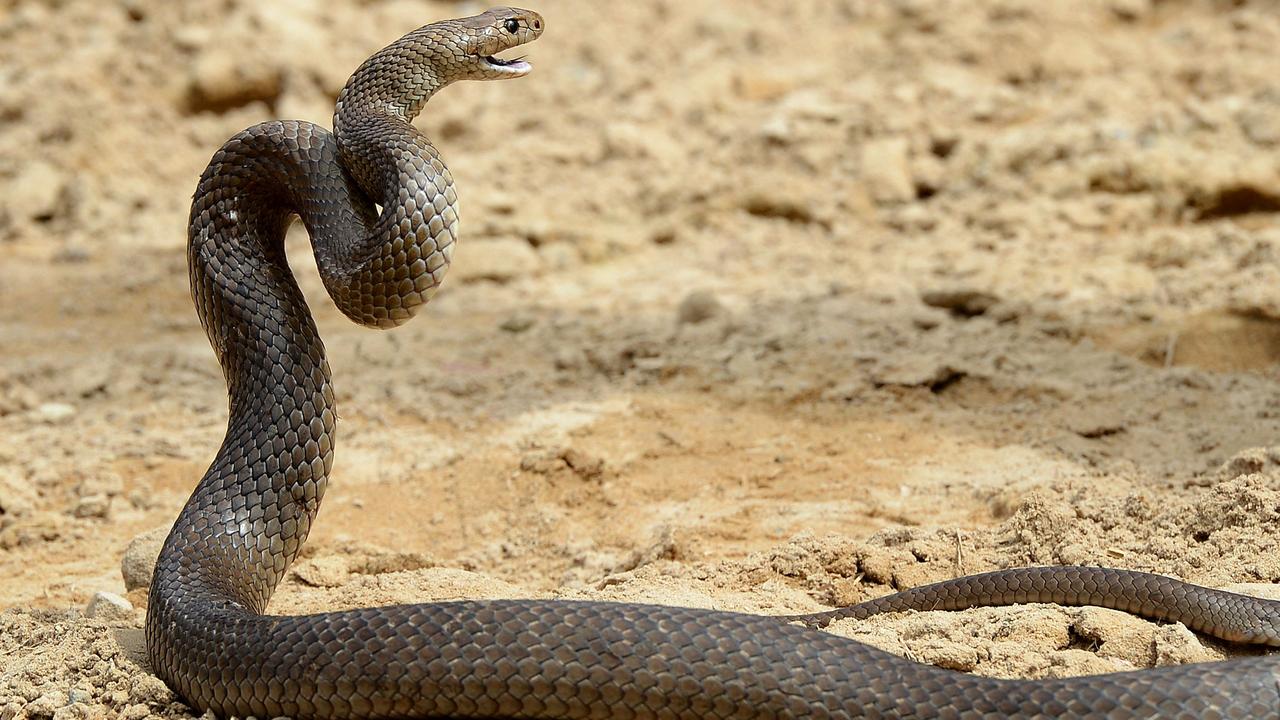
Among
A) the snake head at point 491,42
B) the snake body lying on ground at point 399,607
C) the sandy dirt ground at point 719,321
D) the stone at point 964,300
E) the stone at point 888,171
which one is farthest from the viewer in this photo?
the stone at point 888,171

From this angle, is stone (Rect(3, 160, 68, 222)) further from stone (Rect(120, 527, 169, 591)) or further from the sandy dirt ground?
stone (Rect(120, 527, 169, 591))

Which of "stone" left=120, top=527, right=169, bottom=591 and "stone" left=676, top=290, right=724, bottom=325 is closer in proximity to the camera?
"stone" left=120, top=527, right=169, bottom=591

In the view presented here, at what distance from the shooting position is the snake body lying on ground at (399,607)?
334cm

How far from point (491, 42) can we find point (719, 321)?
3564 millimetres

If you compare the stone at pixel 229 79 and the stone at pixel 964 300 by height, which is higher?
the stone at pixel 229 79

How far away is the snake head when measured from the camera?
186 inches

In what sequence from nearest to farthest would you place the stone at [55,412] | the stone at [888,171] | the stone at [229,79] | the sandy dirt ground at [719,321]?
the sandy dirt ground at [719,321]
the stone at [55,412]
the stone at [888,171]
the stone at [229,79]

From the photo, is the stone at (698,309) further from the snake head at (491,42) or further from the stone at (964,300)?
the snake head at (491,42)

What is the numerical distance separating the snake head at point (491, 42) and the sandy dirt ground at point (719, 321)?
1956mm

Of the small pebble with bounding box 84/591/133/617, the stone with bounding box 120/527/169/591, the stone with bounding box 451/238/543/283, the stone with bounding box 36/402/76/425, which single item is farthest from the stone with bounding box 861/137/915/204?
the small pebble with bounding box 84/591/133/617

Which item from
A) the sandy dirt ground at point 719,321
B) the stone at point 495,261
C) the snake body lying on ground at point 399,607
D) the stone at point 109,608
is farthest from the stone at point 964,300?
the stone at point 109,608

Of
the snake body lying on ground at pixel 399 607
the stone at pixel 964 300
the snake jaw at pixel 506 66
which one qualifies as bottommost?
the stone at pixel 964 300

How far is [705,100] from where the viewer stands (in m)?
11.4

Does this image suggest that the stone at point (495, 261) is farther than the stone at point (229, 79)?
No
